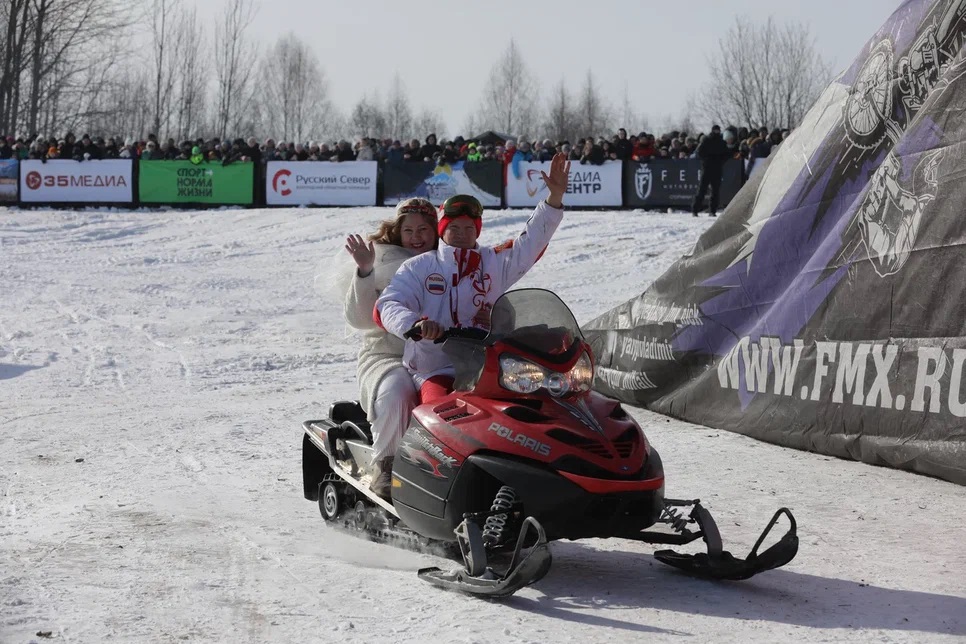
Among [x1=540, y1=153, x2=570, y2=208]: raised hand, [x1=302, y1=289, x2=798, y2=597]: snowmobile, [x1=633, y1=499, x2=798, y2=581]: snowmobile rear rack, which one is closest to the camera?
[x1=302, y1=289, x2=798, y2=597]: snowmobile

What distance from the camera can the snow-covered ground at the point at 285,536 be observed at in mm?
3906

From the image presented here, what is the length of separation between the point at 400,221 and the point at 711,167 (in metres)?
14.8

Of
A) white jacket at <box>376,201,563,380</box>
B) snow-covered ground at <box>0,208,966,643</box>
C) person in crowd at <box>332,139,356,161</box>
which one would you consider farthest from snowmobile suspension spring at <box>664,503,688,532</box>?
person in crowd at <box>332,139,356,161</box>

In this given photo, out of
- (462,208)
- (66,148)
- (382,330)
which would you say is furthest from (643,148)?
(462,208)

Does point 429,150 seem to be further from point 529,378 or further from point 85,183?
point 529,378

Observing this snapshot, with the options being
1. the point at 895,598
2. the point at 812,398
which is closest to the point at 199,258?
the point at 812,398

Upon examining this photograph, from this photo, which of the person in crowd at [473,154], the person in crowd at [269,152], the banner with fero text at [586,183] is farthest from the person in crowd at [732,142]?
the person in crowd at [269,152]

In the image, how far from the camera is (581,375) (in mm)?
4473

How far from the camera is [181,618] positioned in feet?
12.9

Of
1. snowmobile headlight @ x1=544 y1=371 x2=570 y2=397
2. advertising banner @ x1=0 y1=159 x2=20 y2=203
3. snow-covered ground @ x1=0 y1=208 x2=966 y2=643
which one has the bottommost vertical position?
snow-covered ground @ x1=0 y1=208 x2=966 y2=643

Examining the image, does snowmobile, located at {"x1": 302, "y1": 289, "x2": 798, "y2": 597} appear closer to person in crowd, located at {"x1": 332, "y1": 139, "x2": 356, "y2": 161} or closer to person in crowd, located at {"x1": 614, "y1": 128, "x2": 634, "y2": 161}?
person in crowd, located at {"x1": 614, "y1": 128, "x2": 634, "y2": 161}

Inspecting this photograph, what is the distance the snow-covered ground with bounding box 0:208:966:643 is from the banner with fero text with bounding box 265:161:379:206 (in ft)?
35.4

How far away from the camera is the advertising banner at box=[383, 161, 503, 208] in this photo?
22.6 m

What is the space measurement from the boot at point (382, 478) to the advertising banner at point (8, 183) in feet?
75.4
